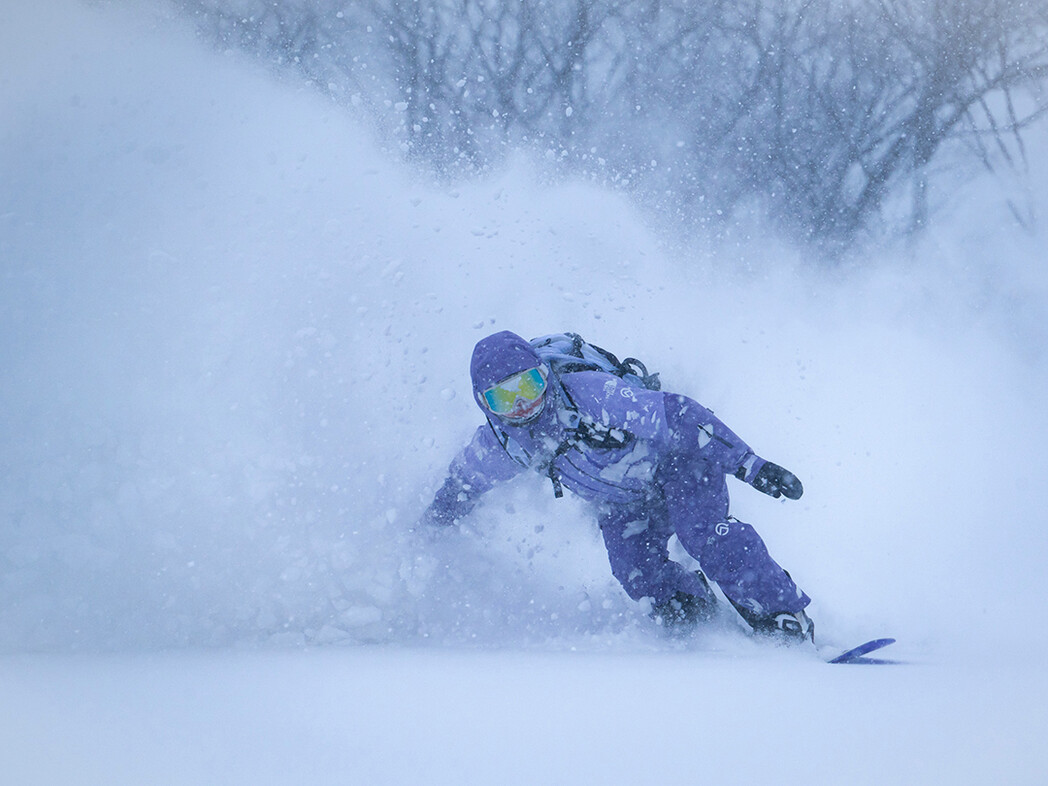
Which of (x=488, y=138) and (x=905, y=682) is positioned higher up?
(x=488, y=138)

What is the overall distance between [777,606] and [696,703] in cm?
76

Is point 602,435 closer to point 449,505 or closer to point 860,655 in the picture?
point 449,505

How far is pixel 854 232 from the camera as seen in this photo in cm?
408

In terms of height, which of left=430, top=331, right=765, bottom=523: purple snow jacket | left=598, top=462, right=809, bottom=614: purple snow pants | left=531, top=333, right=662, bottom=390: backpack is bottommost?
left=598, top=462, right=809, bottom=614: purple snow pants

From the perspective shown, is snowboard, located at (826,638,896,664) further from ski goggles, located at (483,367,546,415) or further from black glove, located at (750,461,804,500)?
ski goggles, located at (483,367,546,415)

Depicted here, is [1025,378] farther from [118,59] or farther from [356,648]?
[118,59]

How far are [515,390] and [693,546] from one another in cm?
76

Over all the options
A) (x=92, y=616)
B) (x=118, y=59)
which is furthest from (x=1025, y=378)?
(x=118, y=59)

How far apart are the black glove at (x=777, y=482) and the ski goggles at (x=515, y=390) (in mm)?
667

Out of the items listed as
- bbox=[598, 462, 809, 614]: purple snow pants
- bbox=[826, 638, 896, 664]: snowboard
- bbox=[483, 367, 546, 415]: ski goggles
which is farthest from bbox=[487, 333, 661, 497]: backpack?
bbox=[826, 638, 896, 664]: snowboard

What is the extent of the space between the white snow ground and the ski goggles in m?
0.65

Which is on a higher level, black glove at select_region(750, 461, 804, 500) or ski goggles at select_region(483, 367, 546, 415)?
A: ski goggles at select_region(483, 367, 546, 415)

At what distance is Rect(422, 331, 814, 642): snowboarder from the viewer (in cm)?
195

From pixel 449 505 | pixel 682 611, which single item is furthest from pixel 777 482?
pixel 449 505
